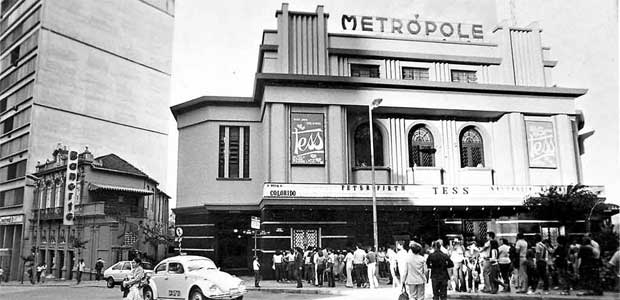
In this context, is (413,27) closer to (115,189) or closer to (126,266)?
(126,266)

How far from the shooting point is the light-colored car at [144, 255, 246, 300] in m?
15.0

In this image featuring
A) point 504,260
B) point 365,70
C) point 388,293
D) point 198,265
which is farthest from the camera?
point 365,70

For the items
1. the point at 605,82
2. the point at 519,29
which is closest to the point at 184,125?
the point at 519,29

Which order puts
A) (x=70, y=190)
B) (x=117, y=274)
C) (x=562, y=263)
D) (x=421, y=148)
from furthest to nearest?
(x=70, y=190), (x=421, y=148), (x=117, y=274), (x=562, y=263)

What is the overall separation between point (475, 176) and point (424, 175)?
315cm

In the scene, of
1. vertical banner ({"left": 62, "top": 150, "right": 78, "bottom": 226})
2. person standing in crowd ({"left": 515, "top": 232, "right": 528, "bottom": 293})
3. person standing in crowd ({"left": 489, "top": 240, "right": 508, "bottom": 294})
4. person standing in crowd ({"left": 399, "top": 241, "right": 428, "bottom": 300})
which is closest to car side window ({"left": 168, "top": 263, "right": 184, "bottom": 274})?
person standing in crowd ({"left": 399, "top": 241, "right": 428, "bottom": 300})

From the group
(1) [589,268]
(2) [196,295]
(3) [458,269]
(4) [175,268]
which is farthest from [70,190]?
(1) [589,268]

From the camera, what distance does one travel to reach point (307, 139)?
27156 millimetres

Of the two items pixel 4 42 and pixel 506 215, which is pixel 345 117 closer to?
pixel 506 215

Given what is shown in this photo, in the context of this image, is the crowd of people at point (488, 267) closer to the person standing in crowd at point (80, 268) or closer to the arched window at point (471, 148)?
the arched window at point (471, 148)

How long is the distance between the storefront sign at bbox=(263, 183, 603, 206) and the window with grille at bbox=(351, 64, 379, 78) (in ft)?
27.0

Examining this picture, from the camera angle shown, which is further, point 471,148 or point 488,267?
point 471,148

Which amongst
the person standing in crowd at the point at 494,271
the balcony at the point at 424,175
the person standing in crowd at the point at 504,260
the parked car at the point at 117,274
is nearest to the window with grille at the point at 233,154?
the parked car at the point at 117,274

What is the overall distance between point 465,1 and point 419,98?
10845mm
